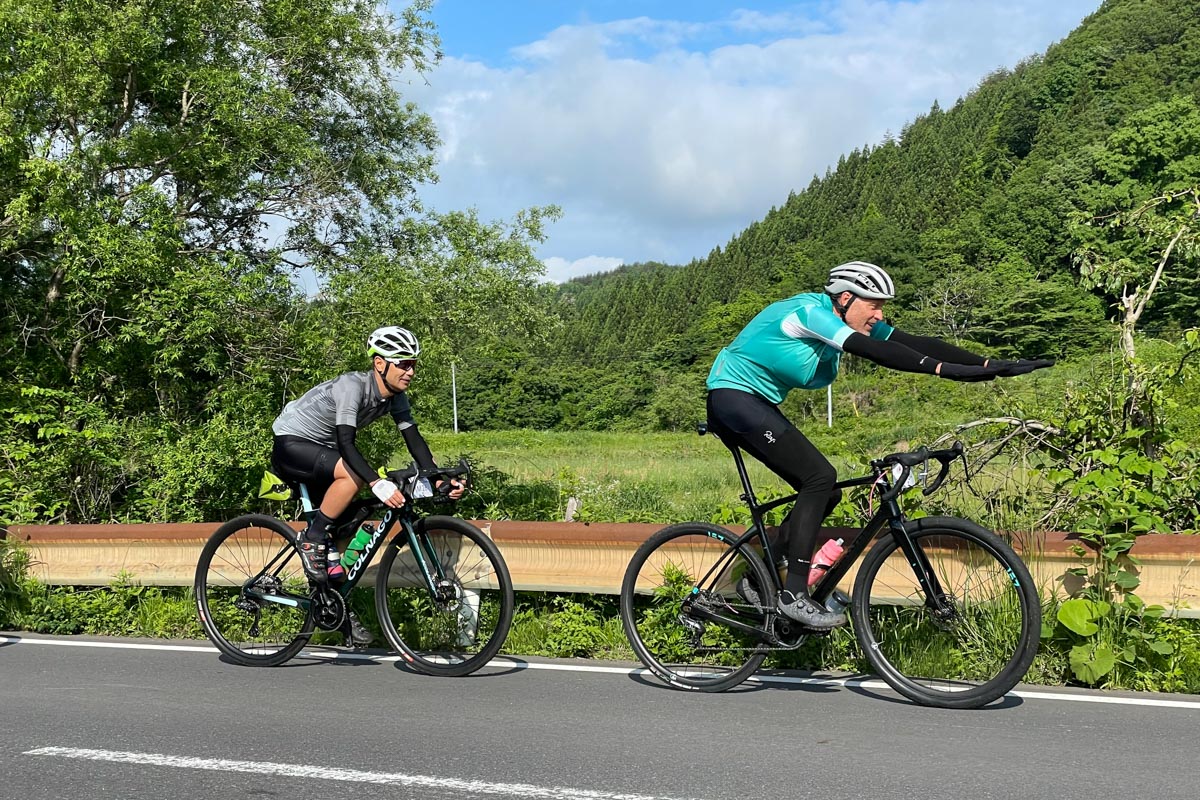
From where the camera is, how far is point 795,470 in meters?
5.39

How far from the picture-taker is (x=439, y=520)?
20.0 feet

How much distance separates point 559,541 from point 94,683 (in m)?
2.79

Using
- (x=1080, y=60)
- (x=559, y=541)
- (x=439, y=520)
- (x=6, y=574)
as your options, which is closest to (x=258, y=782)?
(x=439, y=520)

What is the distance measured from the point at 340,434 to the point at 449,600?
1.14 m

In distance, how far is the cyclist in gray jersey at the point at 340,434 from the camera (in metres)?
6.07

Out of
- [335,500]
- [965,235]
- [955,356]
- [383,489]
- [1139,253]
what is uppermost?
[965,235]

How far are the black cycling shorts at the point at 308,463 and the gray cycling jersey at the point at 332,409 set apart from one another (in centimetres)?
5

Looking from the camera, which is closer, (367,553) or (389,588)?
(367,553)

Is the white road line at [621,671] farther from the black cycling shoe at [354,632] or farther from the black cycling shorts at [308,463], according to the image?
the black cycling shorts at [308,463]

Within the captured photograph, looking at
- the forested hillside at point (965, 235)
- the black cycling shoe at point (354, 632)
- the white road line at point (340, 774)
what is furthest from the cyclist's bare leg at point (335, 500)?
the forested hillside at point (965, 235)

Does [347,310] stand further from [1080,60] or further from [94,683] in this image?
[1080,60]

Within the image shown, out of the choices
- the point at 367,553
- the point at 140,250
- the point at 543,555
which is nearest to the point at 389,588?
the point at 367,553

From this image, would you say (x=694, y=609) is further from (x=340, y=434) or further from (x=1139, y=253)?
(x=1139, y=253)

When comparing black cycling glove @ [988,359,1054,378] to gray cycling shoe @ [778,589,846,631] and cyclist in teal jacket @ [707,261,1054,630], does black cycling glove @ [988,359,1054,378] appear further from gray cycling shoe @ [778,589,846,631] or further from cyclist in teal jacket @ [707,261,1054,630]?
gray cycling shoe @ [778,589,846,631]
